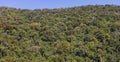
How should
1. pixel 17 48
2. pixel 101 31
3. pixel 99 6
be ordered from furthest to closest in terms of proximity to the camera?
1. pixel 99 6
2. pixel 101 31
3. pixel 17 48

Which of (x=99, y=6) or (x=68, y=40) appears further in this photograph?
(x=99, y=6)

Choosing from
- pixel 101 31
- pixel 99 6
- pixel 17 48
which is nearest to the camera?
pixel 17 48

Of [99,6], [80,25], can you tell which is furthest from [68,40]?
[99,6]

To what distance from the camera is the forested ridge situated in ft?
118

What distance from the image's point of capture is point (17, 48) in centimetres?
3641

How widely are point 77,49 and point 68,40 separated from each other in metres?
3.04

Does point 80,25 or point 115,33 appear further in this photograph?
point 80,25

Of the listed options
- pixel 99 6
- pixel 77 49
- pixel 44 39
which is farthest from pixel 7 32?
pixel 99 6

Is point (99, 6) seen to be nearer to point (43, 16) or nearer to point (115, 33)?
point (43, 16)

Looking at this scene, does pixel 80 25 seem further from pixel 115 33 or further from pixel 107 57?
pixel 107 57

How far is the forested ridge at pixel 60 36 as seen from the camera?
1414 inches

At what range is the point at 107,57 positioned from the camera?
3666 cm

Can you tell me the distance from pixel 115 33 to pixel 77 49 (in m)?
5.69

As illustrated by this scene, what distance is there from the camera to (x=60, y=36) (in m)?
40.6
